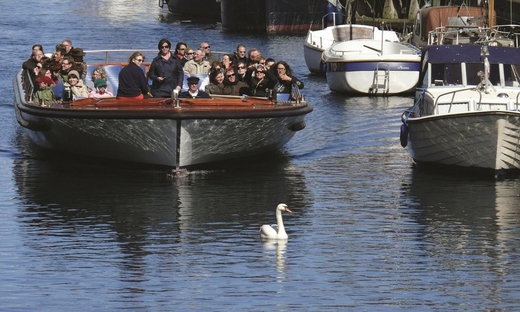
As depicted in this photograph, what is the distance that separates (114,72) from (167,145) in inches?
232

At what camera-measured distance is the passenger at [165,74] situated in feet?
78.1

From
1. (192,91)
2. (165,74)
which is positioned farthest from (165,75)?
(192,91)

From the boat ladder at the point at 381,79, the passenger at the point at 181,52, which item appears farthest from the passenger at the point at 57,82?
the boat ladder at the point at 381,79

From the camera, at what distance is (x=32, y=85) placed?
25.4m

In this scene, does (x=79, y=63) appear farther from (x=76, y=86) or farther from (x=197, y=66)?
(x=197, y=66)

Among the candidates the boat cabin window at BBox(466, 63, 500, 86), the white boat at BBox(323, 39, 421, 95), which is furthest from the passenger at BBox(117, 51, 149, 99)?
the white boat at BBox(323, 39, 421, 95)

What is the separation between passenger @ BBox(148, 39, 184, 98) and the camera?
23.8 metres

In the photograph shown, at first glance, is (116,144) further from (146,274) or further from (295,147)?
(146,274)

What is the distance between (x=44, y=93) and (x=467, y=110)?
7671mm

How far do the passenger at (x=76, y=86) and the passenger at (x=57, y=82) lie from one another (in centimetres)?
34

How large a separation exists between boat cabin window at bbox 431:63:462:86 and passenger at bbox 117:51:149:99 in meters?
5.39

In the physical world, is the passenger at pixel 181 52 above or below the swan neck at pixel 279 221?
above

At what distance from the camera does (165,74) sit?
2386 cm

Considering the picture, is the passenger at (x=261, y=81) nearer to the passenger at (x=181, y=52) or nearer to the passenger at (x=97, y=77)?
the passenger at (x=181, y=52)
